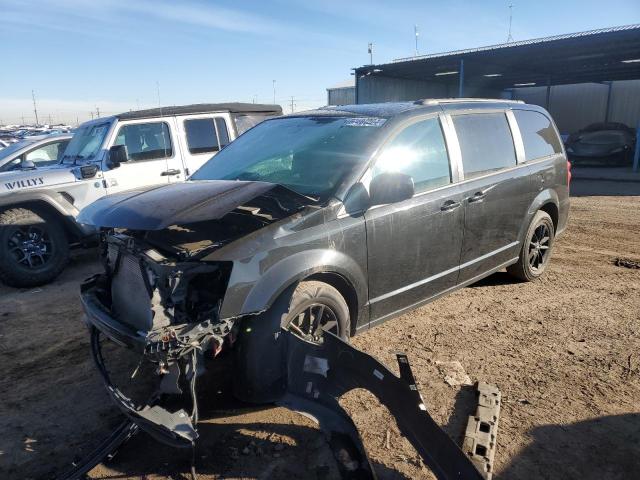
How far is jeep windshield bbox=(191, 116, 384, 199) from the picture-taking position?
3291mm

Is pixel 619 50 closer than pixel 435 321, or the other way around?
pixel 435 321

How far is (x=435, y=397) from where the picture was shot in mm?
3105

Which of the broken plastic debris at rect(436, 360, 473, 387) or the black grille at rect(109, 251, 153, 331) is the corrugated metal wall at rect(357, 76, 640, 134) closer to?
the broken plastic debris at rect(436, 360, 473, 387)

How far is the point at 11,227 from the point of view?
217 inches

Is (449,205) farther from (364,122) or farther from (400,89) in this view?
(400,89)

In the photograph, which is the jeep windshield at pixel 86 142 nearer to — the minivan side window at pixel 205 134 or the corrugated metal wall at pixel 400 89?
the minivan side window at pixel 205 134

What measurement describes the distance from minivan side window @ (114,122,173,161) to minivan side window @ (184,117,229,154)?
0.32 meters

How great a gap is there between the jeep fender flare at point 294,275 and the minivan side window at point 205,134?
4515 millimetres

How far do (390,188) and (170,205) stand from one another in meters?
1.39

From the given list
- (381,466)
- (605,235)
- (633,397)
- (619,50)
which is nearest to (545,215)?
(633,397)

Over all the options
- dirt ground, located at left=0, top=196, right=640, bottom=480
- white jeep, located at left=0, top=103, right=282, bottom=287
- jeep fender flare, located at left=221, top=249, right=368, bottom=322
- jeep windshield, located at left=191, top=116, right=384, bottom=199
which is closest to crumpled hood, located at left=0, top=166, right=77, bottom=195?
white jeep, located at left=0, top=103, right=282, bottom=287

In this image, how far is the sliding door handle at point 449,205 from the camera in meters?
3.68

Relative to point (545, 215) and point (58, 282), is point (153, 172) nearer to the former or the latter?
point (58, 282)

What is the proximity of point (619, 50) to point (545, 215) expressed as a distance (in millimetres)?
15637
